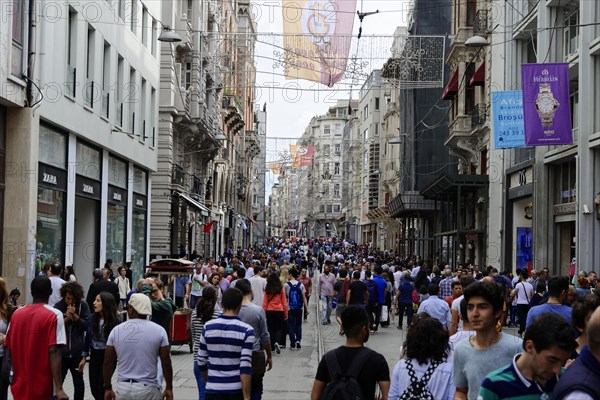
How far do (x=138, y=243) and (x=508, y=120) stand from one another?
1493 cm

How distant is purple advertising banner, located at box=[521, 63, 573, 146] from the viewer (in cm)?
2339

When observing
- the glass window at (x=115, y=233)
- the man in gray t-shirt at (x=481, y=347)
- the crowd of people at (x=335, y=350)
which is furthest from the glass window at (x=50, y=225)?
the man in gray t-shirt at (x=481, y=347)

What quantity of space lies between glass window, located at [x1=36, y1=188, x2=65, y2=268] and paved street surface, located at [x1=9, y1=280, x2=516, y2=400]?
5.12 m

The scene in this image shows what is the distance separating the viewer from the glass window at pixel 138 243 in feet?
108

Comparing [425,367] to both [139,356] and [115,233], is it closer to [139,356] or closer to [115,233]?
[139,356]

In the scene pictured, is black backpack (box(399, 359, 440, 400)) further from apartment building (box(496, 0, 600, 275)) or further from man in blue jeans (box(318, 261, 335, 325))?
man in blue jeans (box(318, 261, 335, 325))

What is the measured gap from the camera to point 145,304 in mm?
7672

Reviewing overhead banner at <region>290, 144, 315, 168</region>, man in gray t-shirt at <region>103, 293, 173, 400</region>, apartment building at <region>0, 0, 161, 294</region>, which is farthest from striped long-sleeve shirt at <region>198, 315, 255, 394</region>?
overhead banner at <region>290, 144, 315, 168</region>

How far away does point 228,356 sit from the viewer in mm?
7605

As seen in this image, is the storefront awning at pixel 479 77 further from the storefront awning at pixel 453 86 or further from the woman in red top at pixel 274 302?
the woman in red top at pixel 274 302

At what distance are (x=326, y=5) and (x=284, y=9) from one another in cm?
101

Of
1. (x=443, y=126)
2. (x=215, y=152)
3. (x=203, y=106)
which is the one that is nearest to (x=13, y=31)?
(x=203, y=106)

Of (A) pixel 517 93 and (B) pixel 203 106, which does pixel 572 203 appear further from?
(B) pixel 203 106

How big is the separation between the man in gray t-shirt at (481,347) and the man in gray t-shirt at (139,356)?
2.88m
